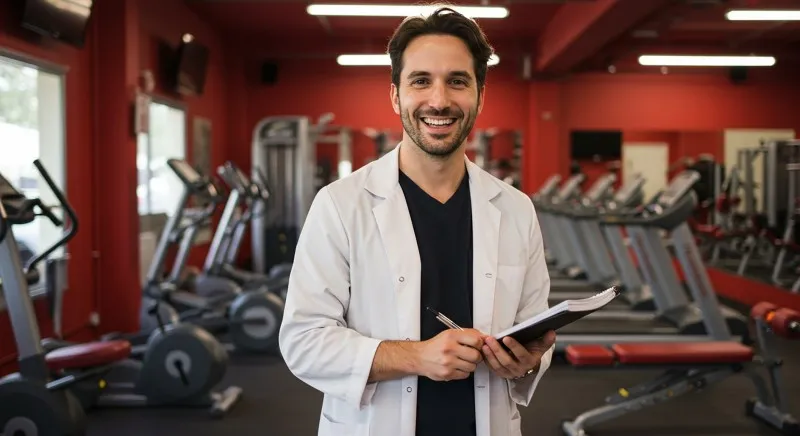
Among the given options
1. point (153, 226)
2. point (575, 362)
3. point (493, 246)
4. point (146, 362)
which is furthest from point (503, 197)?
point (153, 226)

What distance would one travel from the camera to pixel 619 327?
6289mm

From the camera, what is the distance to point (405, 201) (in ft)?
4.84

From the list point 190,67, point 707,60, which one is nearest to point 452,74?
point 190,67

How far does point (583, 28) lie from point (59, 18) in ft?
16.8

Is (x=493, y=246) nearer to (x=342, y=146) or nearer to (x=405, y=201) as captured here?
(x=405, y=201)

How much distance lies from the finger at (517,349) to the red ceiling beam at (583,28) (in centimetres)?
590

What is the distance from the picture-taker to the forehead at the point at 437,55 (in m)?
1.41

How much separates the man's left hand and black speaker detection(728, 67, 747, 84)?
1165cm

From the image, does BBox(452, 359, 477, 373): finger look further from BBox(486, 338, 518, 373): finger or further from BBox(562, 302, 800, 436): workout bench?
BBox(562, 302, 800, 436): workout bench

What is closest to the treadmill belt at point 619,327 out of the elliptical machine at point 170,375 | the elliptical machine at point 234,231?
the elliptical machine at point 234,231

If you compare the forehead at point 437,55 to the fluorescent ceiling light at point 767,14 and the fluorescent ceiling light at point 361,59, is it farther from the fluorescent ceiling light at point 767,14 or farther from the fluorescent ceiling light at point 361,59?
the fluorescent ceiling light at point 361,59

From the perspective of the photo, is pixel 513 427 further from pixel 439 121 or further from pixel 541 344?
pixel 439 121

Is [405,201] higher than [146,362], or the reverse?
[405,201]

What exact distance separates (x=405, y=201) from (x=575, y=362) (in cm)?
283
